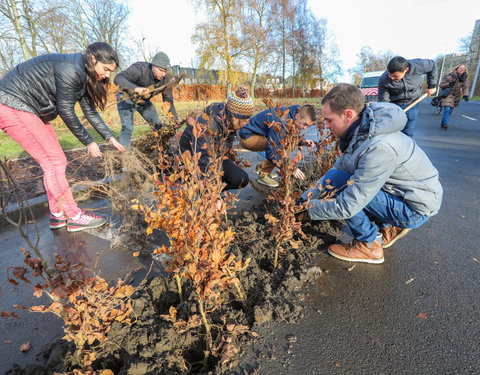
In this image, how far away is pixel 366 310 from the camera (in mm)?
1808

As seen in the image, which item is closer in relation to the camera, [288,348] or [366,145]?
[288,348]

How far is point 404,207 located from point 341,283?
84cm

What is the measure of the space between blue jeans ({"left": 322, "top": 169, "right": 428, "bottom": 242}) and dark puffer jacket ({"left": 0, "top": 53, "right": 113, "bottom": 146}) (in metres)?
2.67

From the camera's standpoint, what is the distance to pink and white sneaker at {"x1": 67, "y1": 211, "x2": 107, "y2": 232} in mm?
2910

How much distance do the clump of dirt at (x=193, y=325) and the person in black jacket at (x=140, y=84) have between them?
2.71 m

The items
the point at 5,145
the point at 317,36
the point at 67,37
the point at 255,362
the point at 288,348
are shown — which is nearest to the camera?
the point at 255,362

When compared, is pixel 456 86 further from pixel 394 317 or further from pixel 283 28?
pixel 283 28

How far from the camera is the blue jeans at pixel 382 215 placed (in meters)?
2.18

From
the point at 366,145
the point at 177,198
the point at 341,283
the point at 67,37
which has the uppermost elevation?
the point at 67,37

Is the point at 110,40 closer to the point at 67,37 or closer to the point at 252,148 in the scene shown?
the point at 67,37

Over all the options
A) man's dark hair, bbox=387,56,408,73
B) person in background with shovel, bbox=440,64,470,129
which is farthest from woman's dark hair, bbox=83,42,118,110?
person in background with shovel, bbox=440,64,470,129

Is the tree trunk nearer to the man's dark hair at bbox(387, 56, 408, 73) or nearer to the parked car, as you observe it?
the man's dark hair at bbox(387, 56, 408, 73)

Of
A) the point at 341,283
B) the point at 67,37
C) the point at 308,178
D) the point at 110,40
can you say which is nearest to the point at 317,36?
the point at 110,40

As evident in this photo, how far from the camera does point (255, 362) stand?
142 cm
